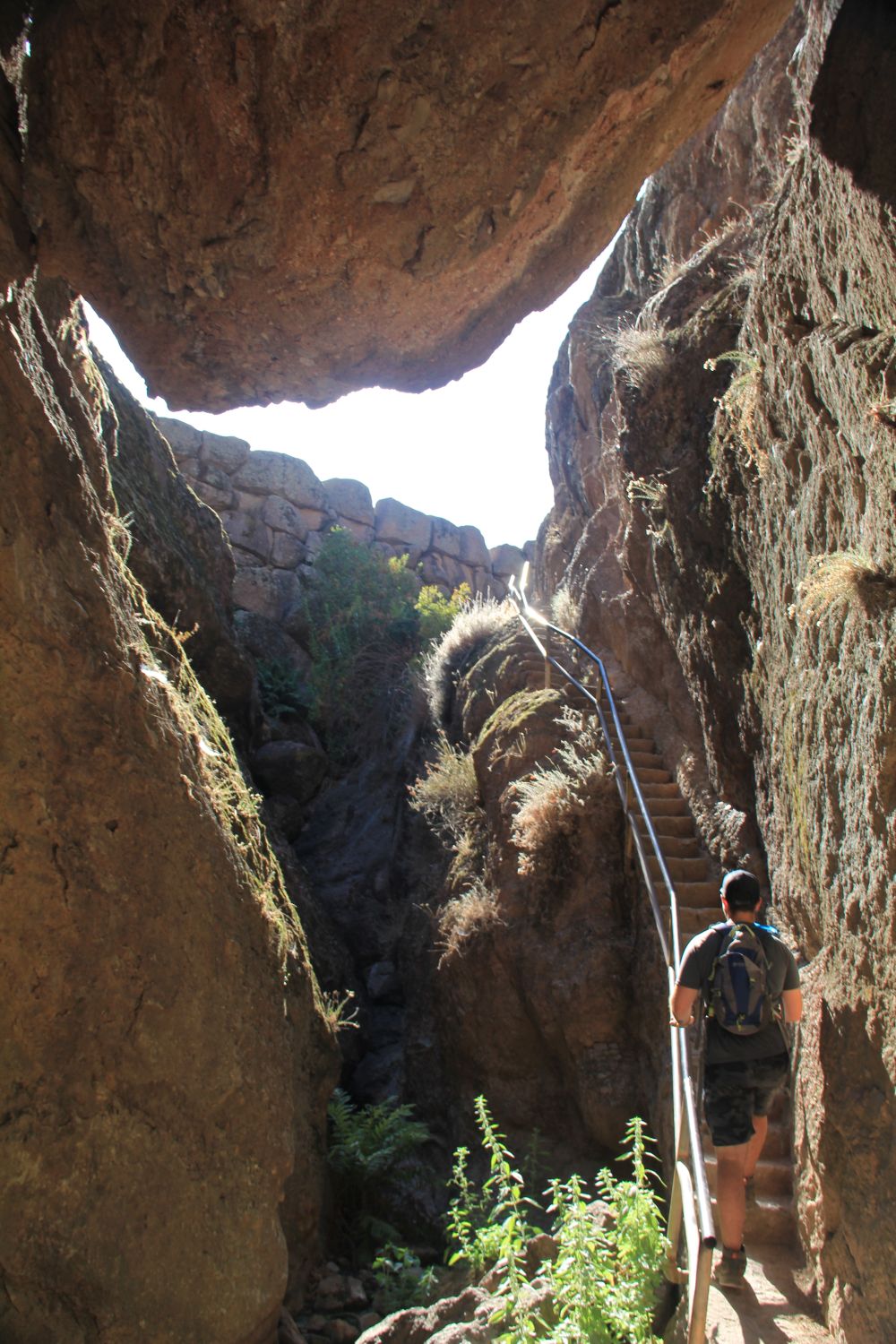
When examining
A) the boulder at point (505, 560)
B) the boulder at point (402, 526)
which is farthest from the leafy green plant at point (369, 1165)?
the boulder at point (505, 560)

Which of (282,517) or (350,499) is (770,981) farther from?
(350,499)

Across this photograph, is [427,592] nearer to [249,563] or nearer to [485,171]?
[249,563]

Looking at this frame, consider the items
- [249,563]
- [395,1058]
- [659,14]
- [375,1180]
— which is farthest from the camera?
[249,563]

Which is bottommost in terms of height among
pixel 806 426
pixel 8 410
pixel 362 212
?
pixel 8 410

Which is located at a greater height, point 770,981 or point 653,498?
point 653,498

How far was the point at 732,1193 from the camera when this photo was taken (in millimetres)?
4160

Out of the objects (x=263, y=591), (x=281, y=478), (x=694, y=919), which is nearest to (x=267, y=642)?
(x=263, y=591)

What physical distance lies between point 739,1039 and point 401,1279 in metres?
3.42

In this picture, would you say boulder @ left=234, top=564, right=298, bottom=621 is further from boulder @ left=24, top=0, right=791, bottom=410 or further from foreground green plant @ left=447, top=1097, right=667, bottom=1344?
foreground green plant @ left=447, top=1097, right=667, bottom=1344

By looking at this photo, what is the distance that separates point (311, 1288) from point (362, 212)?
20.4 feet

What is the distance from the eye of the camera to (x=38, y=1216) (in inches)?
130

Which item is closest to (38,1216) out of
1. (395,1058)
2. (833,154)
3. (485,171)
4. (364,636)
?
(485,171)

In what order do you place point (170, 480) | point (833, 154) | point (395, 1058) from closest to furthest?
point (833, 154) < point (395, 1058) < point (170, 480)

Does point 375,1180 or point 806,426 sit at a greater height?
point 806,426
